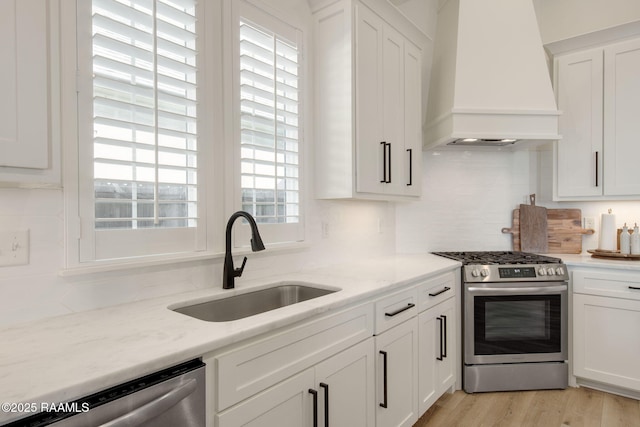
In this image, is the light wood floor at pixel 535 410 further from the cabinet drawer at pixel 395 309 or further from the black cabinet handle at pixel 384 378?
the cabinet drawer at pixel 395 309

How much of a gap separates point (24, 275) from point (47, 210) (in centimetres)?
22

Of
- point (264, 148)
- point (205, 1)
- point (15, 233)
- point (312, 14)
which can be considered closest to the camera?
point (15, 233)

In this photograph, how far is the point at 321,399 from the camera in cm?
142

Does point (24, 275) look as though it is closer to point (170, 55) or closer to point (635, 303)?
point (170, 55)

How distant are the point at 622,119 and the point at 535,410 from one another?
220 cm

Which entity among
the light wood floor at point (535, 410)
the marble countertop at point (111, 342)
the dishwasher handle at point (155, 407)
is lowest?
the light wood floor at point (535, 410)

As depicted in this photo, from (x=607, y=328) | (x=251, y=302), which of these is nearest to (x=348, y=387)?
(x=251, y=302)

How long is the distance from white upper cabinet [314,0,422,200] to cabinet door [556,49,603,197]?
4.61ft

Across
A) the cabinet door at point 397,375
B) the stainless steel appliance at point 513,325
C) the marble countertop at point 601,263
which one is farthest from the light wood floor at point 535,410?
the marble countertop at point 601,263

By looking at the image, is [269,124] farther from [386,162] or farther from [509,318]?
[509,318]

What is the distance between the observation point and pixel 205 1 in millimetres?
1735

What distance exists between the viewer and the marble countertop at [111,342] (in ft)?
2.59

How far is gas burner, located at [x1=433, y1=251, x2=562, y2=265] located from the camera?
267 centimetres

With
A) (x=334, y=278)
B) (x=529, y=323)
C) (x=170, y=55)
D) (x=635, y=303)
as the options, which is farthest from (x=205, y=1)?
(x=635, y=303)
